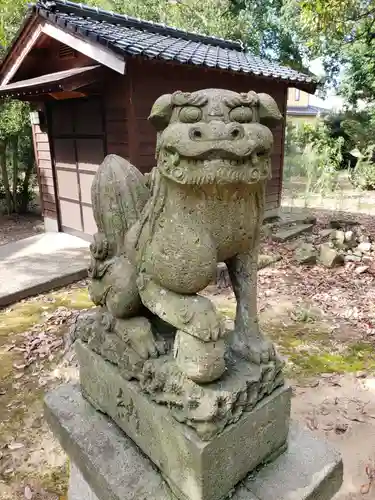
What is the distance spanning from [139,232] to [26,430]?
1969 millimetres

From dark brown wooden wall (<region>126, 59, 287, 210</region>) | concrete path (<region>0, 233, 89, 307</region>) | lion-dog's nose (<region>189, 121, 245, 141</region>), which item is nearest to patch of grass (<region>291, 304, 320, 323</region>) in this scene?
dark brown wooden wall (<region>126, 59, 287, 210</region>)

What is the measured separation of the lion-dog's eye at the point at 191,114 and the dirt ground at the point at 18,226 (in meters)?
7.73

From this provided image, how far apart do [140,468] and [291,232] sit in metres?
5.96

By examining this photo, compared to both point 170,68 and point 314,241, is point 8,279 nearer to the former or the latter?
point 170,68

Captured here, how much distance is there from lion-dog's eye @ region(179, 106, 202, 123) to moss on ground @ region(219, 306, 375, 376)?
264 centimetres

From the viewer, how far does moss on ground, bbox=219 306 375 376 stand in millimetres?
3408

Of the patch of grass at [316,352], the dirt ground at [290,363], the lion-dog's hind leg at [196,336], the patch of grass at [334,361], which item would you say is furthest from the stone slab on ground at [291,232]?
the lion-dog's hind leg at [196,336]

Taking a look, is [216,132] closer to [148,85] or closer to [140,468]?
[140,468]

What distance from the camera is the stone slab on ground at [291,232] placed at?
6870 mm

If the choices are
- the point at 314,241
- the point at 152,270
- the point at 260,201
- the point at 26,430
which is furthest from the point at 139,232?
the point at 314,241

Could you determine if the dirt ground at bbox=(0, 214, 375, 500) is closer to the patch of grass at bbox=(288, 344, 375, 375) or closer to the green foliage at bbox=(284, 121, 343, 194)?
the patch of grass at bbox=(288, 344, 375, 375)

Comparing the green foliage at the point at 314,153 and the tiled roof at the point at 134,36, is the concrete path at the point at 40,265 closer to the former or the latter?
the tiled roof at the point at 134,36

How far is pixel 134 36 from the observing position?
6.00 m

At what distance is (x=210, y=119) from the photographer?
121cm
